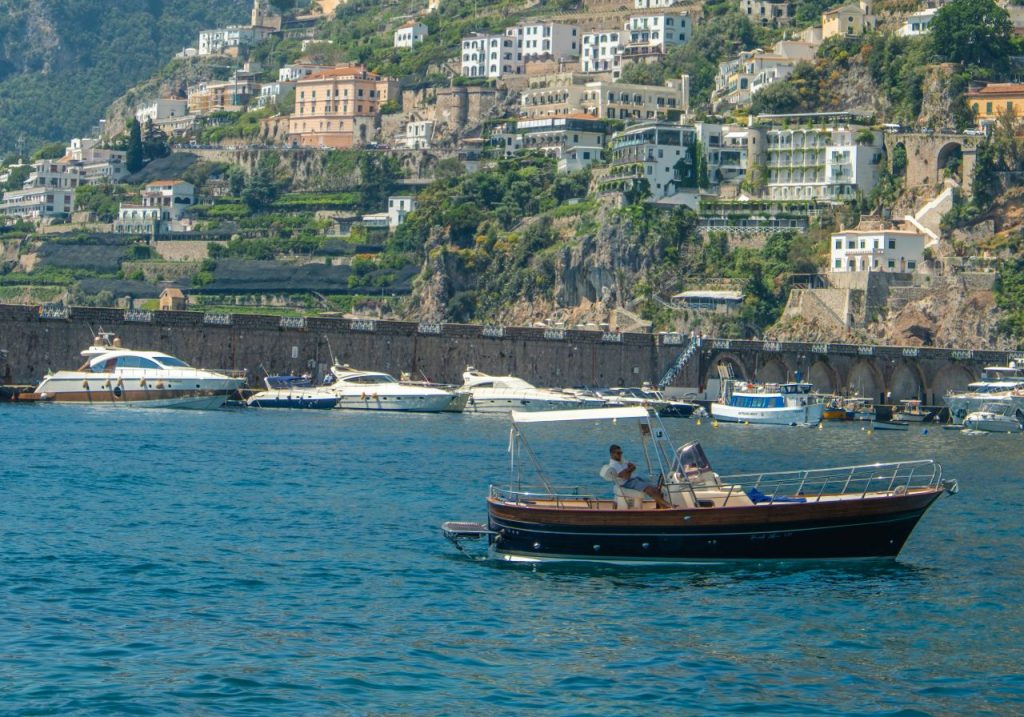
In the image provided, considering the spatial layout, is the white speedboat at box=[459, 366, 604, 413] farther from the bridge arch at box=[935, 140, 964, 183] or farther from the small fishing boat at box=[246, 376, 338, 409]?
the bridge arch at box=[935, 140, 964, 183]

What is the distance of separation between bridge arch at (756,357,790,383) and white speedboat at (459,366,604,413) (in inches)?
801

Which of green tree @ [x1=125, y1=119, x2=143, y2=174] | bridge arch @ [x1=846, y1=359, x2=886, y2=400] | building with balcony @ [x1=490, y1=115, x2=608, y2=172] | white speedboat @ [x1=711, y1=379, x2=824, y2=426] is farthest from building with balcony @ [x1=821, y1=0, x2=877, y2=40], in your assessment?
green tree @ [x1=125, y1=119, x2=143, y2=174]

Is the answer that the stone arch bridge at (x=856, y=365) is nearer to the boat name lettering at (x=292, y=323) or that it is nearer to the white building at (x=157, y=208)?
the boat name lettering at (x=292, y=323)

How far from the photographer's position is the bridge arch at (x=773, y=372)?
388ft

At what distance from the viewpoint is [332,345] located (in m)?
104

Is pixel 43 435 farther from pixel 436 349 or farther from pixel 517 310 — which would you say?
pixel 517 310

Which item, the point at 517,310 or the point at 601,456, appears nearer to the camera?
the point at 601,456

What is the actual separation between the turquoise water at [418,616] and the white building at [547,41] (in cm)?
13614

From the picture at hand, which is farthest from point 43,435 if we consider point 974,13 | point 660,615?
Answer: point 974,13

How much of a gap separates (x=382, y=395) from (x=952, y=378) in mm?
44135

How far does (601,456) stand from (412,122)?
118390 millimetres

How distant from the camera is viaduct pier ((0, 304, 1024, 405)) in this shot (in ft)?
317

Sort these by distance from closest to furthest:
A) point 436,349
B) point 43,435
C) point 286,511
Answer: point 286,511, point 43,435, point 436,349

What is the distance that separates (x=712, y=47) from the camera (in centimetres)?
17600
